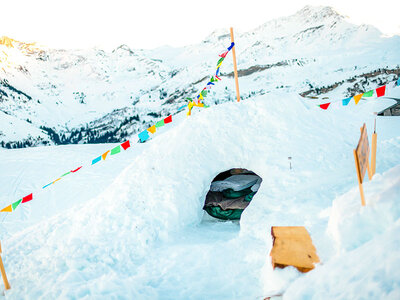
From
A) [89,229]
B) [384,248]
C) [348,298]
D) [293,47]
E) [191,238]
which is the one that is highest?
[293,47]

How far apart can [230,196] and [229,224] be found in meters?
0.82

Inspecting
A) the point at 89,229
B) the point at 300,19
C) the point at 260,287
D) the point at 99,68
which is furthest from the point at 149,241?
the point at 99,68

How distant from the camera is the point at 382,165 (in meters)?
5.33

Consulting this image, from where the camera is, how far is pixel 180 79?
107 metres

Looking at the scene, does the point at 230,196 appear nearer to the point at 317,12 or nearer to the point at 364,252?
the point at 364,252

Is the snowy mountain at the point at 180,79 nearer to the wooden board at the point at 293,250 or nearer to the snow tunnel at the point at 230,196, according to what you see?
the snow tunnel at the point at 230,196

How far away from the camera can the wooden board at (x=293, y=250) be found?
270cm

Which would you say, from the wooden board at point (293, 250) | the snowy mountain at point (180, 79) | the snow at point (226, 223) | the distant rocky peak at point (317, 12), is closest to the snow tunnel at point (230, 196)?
the snow at point (226, 223)

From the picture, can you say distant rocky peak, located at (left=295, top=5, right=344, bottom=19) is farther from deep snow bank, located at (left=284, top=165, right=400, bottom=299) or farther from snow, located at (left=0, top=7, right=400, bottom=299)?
deep snow bank, located at (left=284, top=165, right=400, bottom=299)

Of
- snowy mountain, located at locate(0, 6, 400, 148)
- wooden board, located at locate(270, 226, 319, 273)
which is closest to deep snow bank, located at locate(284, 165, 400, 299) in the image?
wooden board, located at locate(270, 226, 319, 273)

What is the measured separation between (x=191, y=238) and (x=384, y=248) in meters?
3.48

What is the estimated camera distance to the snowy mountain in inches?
Result: 2048

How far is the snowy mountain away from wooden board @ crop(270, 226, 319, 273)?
35.9m

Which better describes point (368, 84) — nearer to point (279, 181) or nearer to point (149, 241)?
point (279, 181)
